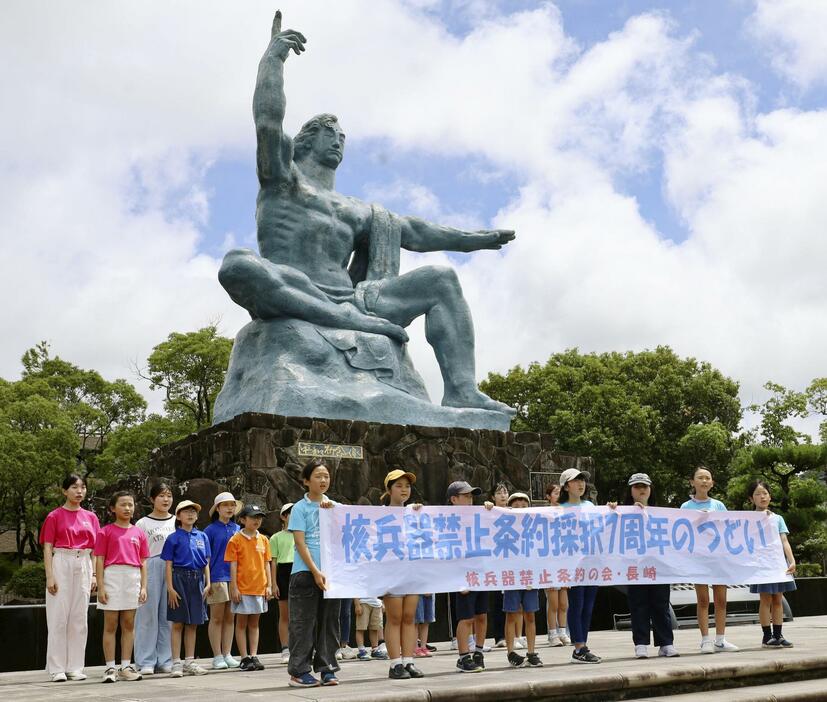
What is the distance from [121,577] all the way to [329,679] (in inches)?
74.4

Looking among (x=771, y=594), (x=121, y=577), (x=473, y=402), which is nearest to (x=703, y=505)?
(x=771, y=594)

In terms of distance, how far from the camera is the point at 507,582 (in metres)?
7.12

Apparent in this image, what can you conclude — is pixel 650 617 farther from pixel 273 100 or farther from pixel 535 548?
pixel 273 100

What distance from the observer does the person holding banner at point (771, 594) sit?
7930 mm

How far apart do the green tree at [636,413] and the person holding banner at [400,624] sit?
24224 millimetres

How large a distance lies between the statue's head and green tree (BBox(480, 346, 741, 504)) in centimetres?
1893

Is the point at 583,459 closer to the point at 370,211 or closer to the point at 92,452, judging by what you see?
the point at 370,211

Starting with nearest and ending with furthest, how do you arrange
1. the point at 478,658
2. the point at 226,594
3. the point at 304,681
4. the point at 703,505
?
the point at 304,681
the point at 478,658
the point at 226,594
the point at 703,505

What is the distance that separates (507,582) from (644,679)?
142cm

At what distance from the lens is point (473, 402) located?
13.0 metres

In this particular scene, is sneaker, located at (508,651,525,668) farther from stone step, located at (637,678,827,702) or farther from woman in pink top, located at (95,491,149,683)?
woman in pink top, located at (95,491,149,683)

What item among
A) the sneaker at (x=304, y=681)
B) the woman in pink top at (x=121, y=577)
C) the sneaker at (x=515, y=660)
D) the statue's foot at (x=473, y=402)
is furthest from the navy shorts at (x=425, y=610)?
the statue's foot at (x=473, y=402)

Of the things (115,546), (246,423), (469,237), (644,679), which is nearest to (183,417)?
(469,237)

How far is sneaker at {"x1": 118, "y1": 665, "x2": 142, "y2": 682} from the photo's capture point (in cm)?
674
